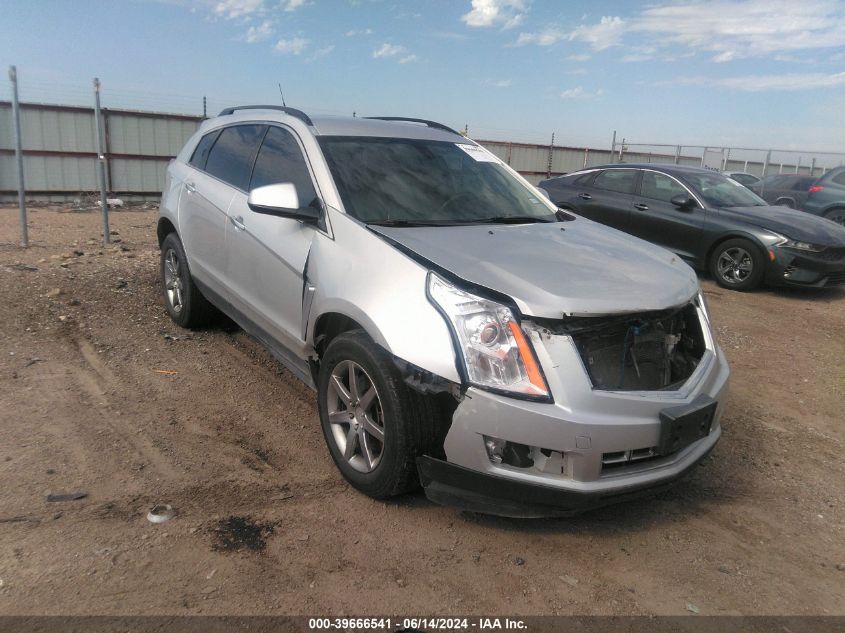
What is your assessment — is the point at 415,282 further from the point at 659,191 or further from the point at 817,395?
the point at 659,191

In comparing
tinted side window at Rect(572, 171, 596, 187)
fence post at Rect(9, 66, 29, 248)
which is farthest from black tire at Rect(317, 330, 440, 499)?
tinted side window at Rect(572, 171, 596, 187)

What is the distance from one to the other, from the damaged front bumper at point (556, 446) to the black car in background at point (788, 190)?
42.7ft

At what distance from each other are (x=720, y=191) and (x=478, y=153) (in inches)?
234

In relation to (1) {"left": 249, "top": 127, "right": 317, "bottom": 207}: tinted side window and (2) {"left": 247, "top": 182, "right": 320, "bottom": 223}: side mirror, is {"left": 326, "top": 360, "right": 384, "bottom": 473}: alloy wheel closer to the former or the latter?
(2) {"left": 247, "top": 182, "right": 320, "bottom": 223}: side mirror

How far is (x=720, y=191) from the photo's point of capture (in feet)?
29.5

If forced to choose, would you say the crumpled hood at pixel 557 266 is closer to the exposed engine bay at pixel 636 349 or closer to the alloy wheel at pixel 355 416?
the exposed engine bay at pixel 636 349

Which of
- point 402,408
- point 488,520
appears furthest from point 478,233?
point 488,520

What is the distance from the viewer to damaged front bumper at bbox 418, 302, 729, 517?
2.53m

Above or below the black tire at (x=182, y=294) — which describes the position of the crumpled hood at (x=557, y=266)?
above

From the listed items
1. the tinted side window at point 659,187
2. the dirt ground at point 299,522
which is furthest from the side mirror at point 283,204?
the tinted side window at point 659,187

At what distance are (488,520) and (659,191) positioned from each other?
7.29 metres

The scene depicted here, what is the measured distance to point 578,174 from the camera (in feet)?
33.4

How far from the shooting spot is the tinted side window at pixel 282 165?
366 centimetres

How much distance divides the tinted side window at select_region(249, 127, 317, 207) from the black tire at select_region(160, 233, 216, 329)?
1283 millimetres
